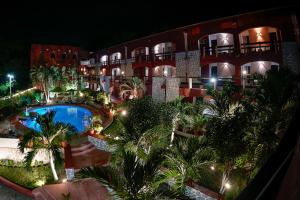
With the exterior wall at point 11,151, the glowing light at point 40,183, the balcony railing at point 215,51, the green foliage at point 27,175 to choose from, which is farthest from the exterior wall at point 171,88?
the glowing light at point 40,183

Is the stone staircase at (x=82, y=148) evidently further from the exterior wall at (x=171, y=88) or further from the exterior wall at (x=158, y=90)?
the exterior wall at (x=171, y=88)

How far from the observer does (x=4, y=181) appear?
11938 mm

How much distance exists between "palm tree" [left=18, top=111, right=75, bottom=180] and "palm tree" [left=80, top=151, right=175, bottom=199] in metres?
6.07

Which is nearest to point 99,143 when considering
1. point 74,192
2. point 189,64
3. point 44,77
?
point 74,192

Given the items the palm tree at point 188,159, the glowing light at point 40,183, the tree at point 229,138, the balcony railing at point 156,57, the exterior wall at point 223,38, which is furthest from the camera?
the balcony railing at point 156,57

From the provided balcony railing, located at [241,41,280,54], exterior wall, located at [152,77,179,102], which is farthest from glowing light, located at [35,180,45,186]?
balcony railing, located at [241,41,280,54]

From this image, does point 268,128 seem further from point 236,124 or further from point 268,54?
point 268,54

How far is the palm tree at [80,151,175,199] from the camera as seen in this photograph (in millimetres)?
6082

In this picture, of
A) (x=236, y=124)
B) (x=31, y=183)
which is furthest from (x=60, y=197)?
(x=236, y=124)

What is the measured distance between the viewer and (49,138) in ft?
38.6

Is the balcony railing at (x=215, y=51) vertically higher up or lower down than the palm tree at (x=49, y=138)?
higher up

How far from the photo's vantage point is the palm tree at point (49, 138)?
1150 cm

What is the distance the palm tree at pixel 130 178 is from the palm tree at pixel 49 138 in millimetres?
6068

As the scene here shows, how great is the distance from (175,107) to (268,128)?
5.78 meters
